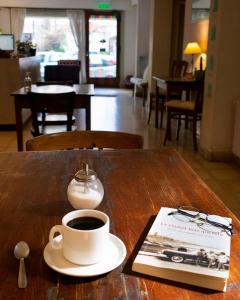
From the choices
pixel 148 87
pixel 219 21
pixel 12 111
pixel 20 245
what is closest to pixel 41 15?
pixel 148 87

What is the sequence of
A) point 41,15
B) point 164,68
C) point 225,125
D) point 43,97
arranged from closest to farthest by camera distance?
point 43,97, point 225,125, point 164,68, point 41,15

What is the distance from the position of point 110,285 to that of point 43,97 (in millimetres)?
2441

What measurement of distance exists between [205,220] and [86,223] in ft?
1.02

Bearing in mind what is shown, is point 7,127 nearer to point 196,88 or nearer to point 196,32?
point 196,88

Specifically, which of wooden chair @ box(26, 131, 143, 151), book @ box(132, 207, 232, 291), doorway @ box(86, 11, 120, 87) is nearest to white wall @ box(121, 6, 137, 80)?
doorway @ box(86, 11, 120, 87)

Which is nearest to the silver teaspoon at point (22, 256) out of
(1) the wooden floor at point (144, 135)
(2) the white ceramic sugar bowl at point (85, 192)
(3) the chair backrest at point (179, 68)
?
(2) the white ceramic sugar bowl at point (85, 192)

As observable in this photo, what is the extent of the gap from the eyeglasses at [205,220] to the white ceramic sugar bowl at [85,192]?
0.20 metres

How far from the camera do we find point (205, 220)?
899mm

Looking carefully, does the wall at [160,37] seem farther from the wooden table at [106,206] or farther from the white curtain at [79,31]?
the wooden table at [106,206]

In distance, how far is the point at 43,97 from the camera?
294 cm

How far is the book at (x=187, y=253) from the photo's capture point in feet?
2.24

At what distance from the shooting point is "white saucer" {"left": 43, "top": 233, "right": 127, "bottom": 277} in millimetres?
701

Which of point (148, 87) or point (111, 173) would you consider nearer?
point (111, 173)

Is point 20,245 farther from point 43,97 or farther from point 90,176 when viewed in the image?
point 43,97
